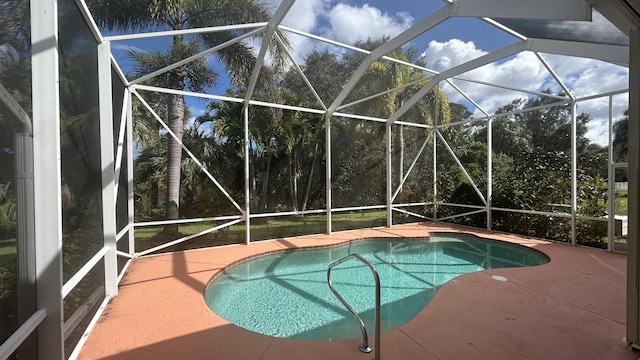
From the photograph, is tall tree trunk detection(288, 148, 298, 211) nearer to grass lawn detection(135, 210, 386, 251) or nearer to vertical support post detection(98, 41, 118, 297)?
grass lawn detection(135, 210, 386, 251)

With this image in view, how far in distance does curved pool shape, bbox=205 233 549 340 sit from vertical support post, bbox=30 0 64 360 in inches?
87.0

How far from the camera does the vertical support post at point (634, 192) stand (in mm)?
2498

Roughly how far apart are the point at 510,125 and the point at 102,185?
46.1 ft

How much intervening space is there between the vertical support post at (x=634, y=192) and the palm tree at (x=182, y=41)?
18.6 ft

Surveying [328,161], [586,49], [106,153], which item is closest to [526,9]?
[586,49]

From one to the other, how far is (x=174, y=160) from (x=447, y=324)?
6.91m

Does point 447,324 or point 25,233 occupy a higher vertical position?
point 25,233

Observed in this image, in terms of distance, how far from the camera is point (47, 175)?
2.02m

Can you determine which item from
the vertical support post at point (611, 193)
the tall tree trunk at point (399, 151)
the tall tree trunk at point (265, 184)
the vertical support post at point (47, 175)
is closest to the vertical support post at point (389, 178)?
the tall tree trunk at point (399, 151)

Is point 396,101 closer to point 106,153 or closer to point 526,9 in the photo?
point 526,9

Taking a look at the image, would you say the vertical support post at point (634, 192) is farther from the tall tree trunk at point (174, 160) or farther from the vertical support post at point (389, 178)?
the tall tree trunk at point (174, 160)

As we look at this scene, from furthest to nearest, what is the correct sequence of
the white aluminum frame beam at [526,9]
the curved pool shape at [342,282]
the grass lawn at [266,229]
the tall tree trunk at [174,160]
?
the tall tree trunk at [174,160]
the grass lawn at [266,229]
the curved pool shape at [342,282]
the white aluminum frame beam at [526,9]

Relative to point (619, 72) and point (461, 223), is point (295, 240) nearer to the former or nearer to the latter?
point (461, 223)

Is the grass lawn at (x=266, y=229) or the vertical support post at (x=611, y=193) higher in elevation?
the vertical support post at (x=611, y=193)
